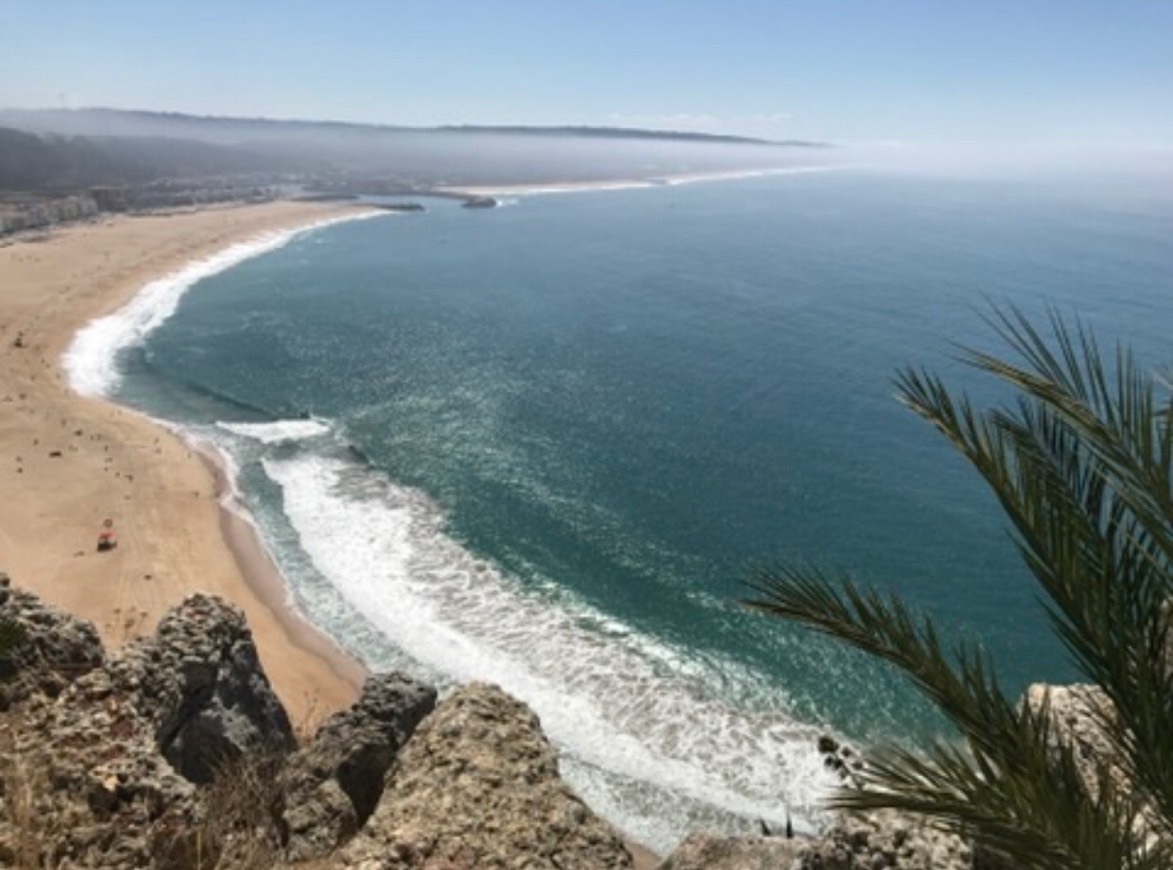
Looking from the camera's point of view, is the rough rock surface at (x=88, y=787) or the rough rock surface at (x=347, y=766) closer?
the rough rock surface at (x=88, y=787)

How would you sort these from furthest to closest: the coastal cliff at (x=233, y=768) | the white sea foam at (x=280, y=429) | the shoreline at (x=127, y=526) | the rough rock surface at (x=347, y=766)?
the white sea foam at (x=280, y=429) < the shoreline at (x=127, y=526) < the rough rock surface at (x=347, y=766) < the coastal cliff at (x=233, y=768)

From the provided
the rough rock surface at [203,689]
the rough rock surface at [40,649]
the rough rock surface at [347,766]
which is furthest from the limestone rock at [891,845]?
the rough rock surface at [40,649]

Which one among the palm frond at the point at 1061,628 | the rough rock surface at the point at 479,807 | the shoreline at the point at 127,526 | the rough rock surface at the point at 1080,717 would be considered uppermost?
the palm frond at the point at 1061,628

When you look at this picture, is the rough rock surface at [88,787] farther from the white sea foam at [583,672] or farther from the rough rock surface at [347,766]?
the white sea foam at [583,672]

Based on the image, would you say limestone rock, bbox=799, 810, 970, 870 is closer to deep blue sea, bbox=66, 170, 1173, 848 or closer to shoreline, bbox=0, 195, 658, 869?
deep blue sea, bbox=66, 170, 1173, 848

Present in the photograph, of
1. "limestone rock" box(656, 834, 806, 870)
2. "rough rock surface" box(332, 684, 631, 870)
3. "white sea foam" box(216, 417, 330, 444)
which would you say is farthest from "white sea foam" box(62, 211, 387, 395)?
"limestone rock" box(656, 834, 806, 870)

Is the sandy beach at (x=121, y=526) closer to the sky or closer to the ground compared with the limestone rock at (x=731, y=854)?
closer to the ground

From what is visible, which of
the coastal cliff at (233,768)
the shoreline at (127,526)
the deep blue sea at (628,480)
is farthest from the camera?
the shoreline at (127,526)
